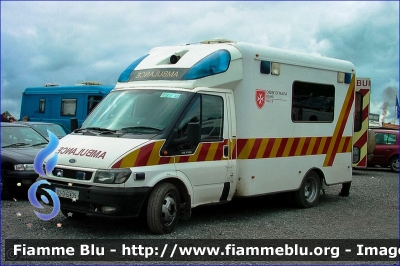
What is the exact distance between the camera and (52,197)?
24.1 ft

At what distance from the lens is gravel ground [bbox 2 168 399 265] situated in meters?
7.38

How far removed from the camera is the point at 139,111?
25.4 feet

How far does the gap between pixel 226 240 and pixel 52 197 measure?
2511 millimetres

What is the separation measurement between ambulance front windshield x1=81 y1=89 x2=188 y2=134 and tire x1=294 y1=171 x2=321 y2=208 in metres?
3.45

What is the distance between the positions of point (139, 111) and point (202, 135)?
1007 mm

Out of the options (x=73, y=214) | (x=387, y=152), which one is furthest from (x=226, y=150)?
(x=387, y=152)

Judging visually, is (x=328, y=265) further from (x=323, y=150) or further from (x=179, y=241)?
(x=323, y=150)

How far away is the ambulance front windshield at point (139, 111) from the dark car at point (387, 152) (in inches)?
534

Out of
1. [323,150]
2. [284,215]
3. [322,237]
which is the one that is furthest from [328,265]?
[323,150]

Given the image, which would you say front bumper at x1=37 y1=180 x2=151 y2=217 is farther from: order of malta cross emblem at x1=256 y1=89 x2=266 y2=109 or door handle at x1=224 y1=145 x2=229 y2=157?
order of malta cross emblem at x1=256 y1=89 x2=266 y2=109

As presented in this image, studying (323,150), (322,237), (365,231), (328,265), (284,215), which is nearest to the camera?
(328,265)

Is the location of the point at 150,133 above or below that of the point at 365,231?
above

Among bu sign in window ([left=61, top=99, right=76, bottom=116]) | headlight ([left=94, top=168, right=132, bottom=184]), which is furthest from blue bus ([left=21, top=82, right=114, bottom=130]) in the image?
headlight ([left=94, top=168, right=132, bottom=184])

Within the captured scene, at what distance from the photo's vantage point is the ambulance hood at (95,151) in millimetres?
6883
